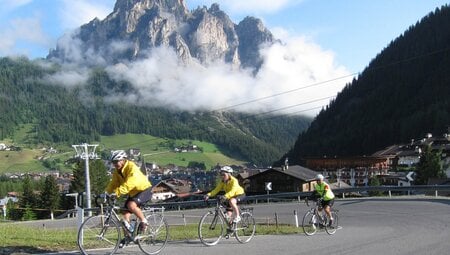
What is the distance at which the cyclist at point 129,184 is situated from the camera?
10.4 m

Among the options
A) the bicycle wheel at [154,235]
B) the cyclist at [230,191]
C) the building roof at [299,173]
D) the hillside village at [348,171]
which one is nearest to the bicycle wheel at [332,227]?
the cyclist at [230,191]

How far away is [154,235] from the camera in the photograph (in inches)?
441

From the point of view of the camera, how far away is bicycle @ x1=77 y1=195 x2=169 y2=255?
34.0ft

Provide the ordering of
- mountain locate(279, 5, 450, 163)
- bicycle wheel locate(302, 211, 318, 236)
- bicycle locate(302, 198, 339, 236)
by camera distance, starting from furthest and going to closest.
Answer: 1. mountain locate(279, 5, 450, 163)
2. bicycle locate(302, 198, 339, 236)
3. bicycle wheel locate(302, 211, 318, 236)

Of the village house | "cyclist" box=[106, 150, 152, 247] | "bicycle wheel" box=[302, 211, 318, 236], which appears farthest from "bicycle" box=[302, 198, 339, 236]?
the village house

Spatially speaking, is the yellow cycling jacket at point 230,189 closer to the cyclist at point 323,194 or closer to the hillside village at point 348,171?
the cyclist at point 323,194

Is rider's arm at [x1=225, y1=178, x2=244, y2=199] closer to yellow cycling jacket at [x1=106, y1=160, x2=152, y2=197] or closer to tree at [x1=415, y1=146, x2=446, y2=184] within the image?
yellow cycling jacket at [x1=106, y1=160, x2=152, y2=197]

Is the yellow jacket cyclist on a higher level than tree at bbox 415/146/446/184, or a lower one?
Result: lower

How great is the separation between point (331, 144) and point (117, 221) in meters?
159

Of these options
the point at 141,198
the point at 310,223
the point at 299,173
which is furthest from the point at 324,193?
the point at 299,173

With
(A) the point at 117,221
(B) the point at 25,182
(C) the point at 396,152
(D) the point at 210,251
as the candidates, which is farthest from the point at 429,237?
(C) the point at 396,152

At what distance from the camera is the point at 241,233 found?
44.3 feet

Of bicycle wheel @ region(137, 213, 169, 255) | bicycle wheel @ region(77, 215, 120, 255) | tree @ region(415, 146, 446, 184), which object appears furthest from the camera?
tree @ region(415, 146, 446, 184)

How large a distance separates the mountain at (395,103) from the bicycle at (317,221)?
133m
